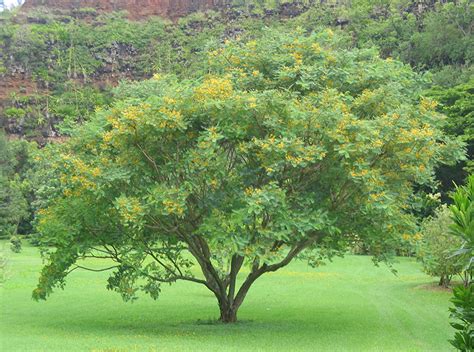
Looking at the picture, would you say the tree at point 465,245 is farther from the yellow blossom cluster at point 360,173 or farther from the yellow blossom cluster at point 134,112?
the yellow blossom cluster at point 134,112

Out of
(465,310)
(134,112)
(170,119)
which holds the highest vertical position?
(134,112)

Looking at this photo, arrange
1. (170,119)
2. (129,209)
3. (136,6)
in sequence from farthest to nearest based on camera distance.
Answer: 1. (136,6)
2. (170,119)
3. (129,209)

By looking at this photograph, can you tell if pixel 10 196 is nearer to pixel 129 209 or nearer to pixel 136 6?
pixel 129 209

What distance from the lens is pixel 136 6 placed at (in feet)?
433

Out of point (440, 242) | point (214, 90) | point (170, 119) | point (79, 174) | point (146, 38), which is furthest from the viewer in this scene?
A: point (146, 38)

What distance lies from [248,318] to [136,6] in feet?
382

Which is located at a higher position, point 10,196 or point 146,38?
point 146,38

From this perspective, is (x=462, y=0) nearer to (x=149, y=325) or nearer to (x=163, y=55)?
(x=163, y=55)

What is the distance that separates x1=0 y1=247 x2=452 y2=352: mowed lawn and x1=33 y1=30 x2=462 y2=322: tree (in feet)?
5.53

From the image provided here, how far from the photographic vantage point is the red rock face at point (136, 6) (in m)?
127

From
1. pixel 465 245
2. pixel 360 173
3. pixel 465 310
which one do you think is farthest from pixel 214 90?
pixel 465 310

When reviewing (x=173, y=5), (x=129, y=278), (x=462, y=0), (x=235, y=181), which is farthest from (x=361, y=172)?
(x=173, y=5)

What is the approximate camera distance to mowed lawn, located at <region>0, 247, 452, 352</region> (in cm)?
1714

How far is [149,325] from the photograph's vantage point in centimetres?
2095
